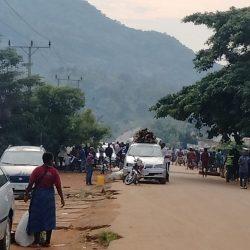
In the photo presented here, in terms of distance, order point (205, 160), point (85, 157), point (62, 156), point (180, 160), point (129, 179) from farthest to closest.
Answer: point (180, 160)
point (62, 156)
point (85, 157)
point (205, 160)
point (129, 179)

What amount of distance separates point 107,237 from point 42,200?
1446 mm

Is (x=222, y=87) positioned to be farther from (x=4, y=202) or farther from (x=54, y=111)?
(x=4, y=202)

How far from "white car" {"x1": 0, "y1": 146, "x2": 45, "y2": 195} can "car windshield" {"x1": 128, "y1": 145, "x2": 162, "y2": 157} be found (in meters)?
6.63

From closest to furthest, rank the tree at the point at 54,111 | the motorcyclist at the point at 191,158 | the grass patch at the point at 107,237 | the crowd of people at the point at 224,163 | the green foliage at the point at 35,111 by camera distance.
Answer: the grass patch at the point at 107,237 < the crowd of people at the point at 224,163 < the green foliage at the point at 35,111 < the tree at the point at 54,111 < the motorcyclist at the point at 191,158

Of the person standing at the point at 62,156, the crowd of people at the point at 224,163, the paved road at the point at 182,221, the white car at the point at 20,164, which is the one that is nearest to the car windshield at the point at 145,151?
the crowd of people at the point at 224,163

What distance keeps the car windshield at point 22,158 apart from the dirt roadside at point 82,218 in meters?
1.63

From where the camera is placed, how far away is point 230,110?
3062 centimetres

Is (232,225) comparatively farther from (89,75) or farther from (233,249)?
(89,75)

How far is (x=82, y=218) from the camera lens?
14.9 metres

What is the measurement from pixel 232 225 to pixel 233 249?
2.92 m

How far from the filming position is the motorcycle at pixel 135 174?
24.5 meters

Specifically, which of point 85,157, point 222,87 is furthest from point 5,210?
point 85,157

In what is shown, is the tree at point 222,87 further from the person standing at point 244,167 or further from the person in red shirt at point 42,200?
the person in red shirt at point 42,200

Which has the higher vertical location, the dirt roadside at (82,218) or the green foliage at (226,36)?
the green foliage at (226,36)
